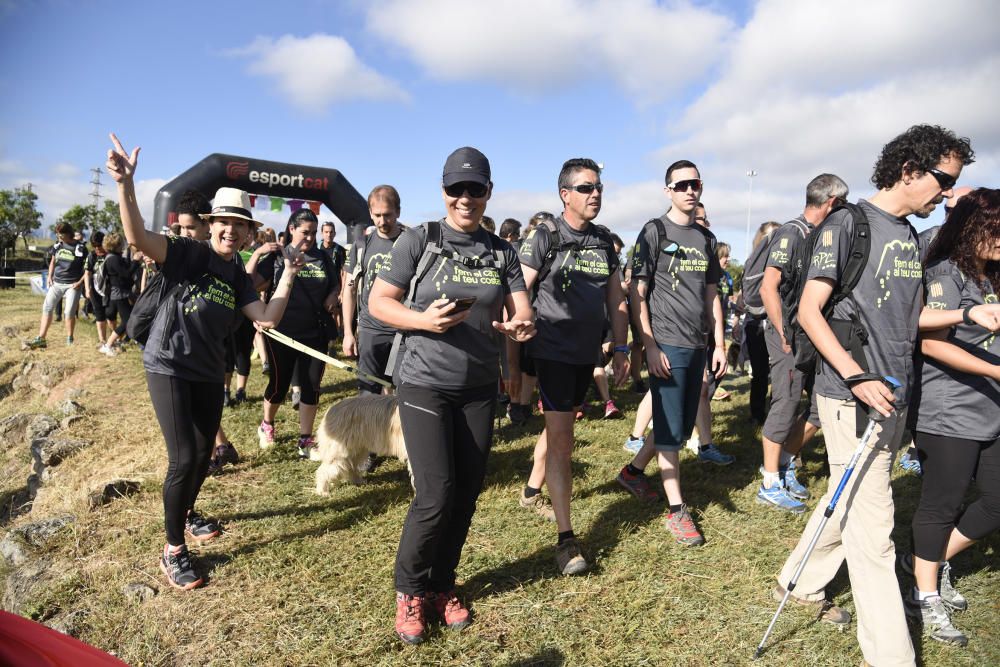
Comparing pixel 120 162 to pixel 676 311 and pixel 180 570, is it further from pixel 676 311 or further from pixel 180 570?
pixel 676 311

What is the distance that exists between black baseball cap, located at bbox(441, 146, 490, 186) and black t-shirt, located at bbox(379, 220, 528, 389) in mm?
237

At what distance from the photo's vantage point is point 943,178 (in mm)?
2512

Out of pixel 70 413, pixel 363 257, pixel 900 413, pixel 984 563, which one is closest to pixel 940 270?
pixel 900 413

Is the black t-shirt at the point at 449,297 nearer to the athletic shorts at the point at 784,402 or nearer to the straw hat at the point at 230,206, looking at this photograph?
the straw hat at the point at 230,206

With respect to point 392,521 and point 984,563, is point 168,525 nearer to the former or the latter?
point 392,521

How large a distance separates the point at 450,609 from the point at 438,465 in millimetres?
830

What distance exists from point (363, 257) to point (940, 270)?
12.6ft

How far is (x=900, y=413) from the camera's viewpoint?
2572mm

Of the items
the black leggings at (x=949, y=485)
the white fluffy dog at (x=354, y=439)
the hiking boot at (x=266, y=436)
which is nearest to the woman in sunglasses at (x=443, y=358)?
the white fluffy dog at (x=354, y=439)

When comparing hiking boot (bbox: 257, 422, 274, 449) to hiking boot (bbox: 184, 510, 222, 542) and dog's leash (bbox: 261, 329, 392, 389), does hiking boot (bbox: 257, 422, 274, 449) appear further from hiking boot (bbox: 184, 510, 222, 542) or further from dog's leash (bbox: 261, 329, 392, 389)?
hiking boot (bbox: 184, 510, 222, 542)

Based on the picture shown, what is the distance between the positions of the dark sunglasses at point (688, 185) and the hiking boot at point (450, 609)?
2.80 metres

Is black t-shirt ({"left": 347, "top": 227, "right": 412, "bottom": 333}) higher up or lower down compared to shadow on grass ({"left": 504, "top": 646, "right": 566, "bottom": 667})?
higher up

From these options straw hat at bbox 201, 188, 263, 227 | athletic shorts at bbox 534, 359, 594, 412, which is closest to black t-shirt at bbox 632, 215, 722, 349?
athletic shorts at bbox 534, 359, 594, 412

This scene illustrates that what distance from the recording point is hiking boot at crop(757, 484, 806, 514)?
428cm
